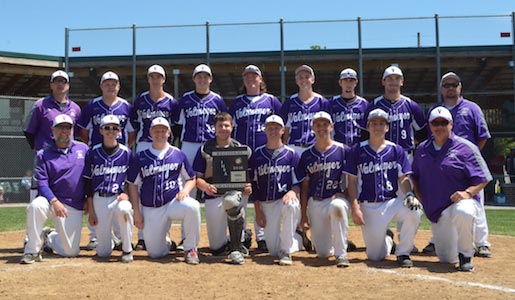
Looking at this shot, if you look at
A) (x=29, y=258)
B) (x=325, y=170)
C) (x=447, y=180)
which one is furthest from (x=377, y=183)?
(x=29, y=258)

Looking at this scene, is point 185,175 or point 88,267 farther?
point 185,175

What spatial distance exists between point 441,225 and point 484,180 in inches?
24.9

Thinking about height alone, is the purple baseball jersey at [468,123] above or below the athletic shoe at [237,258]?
above

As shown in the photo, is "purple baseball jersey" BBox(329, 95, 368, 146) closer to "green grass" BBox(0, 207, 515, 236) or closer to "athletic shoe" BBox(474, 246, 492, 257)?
"athletic shoe" BBox(474, 246, 492, 257)

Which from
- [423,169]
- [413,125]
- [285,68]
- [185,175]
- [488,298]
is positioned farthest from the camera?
[285,68]

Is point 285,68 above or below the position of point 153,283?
above

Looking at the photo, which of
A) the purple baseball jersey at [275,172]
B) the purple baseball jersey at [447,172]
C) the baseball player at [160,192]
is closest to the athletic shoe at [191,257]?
the baseball player at [160,192]

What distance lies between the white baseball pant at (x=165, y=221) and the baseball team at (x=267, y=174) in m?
0.01

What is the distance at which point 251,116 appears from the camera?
20.9ft

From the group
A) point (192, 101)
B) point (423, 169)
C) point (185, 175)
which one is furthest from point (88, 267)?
point (423, 169)

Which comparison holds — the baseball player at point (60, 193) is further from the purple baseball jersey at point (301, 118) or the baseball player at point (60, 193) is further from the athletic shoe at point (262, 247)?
the purple baseball jersey at point (301, 118)

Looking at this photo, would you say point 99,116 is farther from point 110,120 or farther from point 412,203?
point 412,203

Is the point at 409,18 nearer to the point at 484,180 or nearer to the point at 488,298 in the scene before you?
the point at 484,180

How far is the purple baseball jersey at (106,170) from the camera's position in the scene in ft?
18.8
